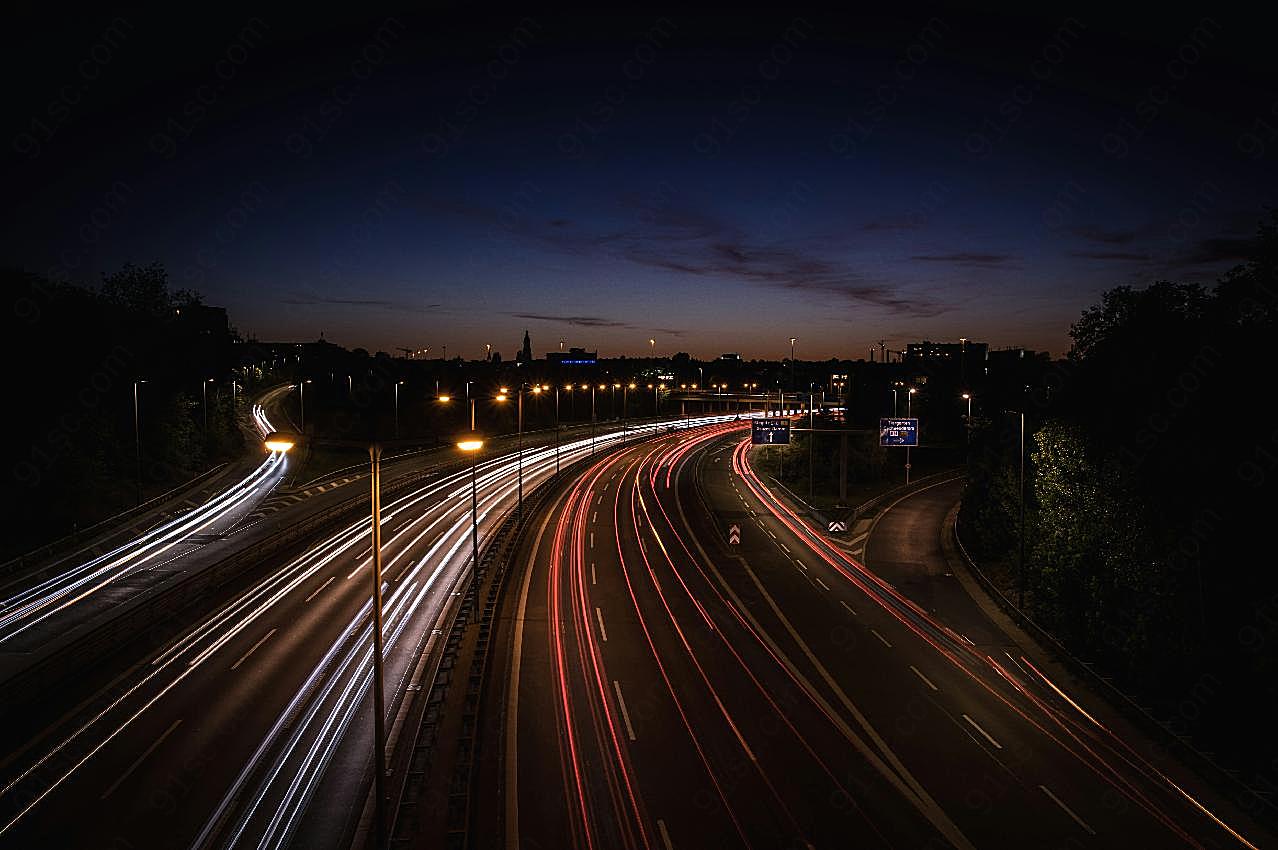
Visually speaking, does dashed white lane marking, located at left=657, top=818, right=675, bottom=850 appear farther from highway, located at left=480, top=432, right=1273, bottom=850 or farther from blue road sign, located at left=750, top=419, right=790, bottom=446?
blue road sign, located at left=750, top=419, right=790, bottom=446

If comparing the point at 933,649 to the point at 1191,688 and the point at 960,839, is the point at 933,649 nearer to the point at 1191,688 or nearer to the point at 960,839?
the point at 1191,688

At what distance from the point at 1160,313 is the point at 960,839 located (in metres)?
22.5

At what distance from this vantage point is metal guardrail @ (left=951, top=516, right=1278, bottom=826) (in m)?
14.8

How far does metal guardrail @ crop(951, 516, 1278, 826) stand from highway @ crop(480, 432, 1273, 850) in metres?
0.54

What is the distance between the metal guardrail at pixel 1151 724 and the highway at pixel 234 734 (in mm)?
19051

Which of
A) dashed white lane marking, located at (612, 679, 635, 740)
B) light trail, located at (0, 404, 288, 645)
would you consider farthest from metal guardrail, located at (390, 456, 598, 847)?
light trail, located at (0, 404, 288, 645)

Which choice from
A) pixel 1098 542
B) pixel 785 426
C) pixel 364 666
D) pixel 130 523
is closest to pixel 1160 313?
pixel 1098 542

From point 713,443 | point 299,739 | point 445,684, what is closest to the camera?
point 299,739

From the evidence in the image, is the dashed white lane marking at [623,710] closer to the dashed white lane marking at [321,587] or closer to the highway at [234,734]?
the highway at [234,734]

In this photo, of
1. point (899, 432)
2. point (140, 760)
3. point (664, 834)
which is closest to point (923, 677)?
point (664, 834)

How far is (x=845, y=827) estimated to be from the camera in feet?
45.3

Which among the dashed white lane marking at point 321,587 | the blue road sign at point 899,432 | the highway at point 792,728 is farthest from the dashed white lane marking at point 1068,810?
the dashed white lane marking at point 321,587

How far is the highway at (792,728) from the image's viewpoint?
14086mm

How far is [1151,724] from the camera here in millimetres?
18266
